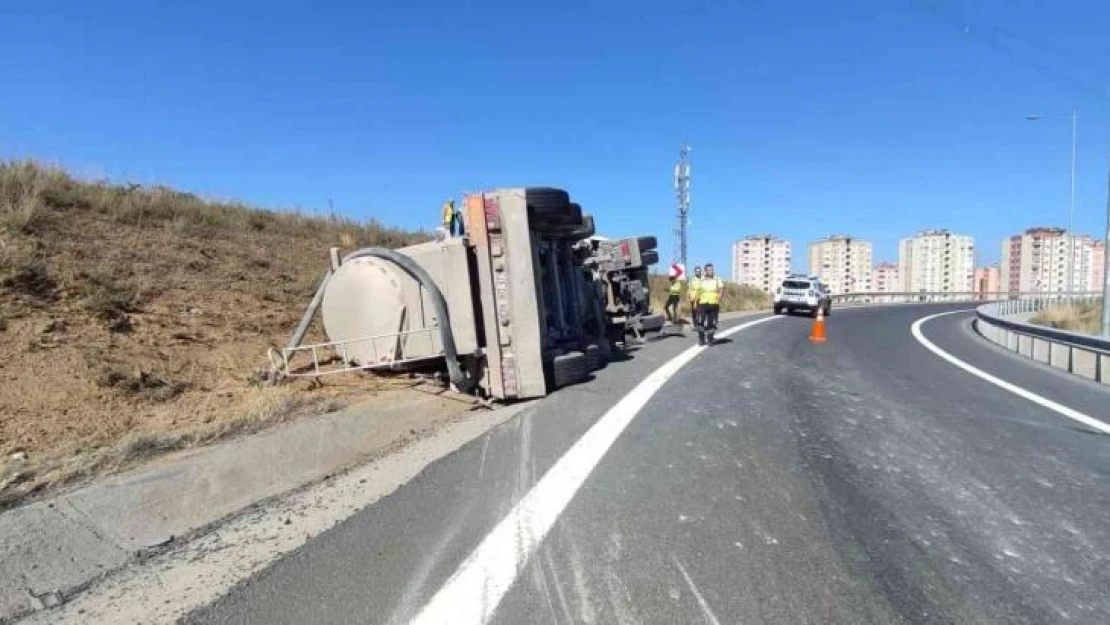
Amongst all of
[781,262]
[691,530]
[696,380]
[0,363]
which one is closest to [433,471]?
[691,530]

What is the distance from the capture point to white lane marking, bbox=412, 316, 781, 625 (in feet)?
10.1

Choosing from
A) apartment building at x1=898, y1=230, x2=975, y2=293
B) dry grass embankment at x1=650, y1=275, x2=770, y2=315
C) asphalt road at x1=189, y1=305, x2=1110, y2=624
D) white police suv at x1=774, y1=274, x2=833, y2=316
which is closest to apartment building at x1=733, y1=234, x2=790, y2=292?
apartment building at x1=898, y1=230, x2=975, y2=293

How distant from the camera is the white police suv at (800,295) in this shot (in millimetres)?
31391

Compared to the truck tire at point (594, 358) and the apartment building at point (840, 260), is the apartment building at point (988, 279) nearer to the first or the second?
the apartment building at point (840, 260)

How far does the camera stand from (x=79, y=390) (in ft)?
21.6

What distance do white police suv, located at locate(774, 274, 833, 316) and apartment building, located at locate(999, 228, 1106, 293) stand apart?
43.8 metres

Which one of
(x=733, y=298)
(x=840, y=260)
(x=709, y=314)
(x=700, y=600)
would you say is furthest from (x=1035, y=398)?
(x=840, y=260)

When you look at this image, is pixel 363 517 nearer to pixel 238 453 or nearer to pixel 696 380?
pixel 238 453

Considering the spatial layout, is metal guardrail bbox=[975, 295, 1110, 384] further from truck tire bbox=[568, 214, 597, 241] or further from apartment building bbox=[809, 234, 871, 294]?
apartment building bbox=[809, 234, 871, 294]

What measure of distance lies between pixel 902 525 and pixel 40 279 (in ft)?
30.4

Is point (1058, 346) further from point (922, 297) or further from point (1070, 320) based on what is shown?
point (922, 297)

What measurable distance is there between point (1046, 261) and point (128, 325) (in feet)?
262

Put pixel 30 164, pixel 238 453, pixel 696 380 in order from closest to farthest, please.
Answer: pixel 238 453 → pixel 696 380 → pixel 30 164

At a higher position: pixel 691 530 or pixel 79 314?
pixel 79 314
